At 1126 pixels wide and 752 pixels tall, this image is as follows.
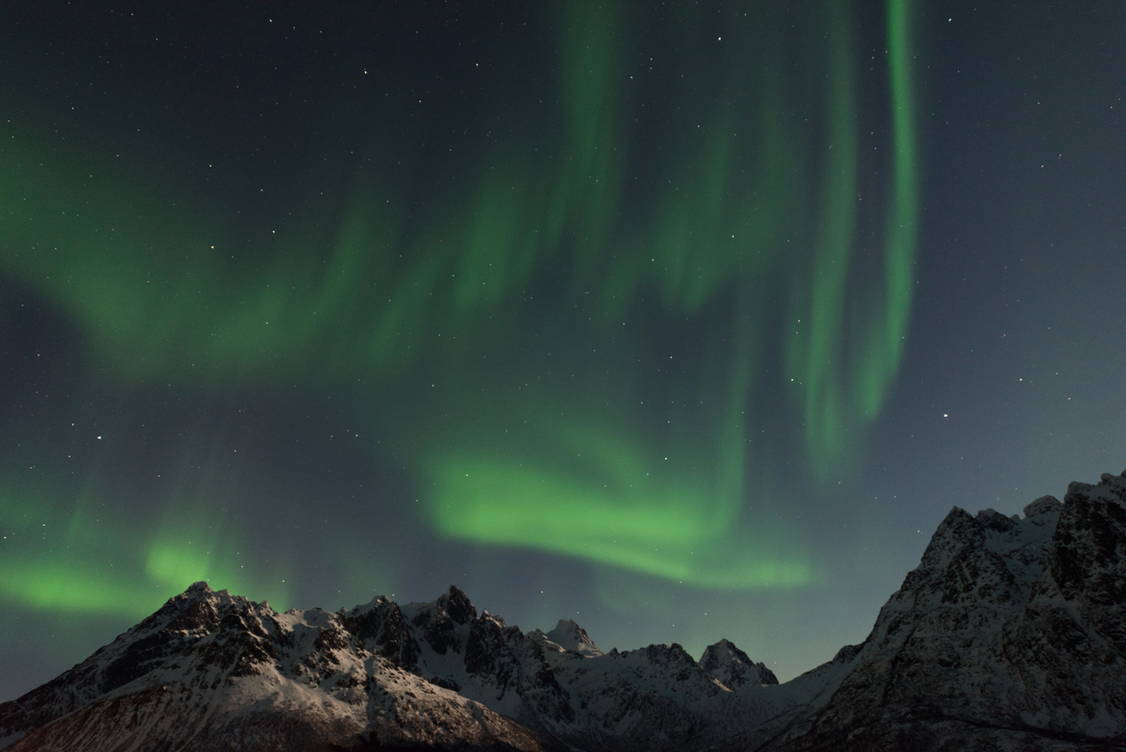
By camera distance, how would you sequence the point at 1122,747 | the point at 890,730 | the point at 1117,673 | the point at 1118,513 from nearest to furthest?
1. the point at 1122,747
2. the point at 1117,673
3. the point at 890,730
4. the point at 1118,513

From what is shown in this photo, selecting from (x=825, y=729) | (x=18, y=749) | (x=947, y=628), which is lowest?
(x=18, y=749)

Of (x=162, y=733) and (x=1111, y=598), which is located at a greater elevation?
(x=1111, y=598)

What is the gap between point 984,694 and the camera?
523 ft

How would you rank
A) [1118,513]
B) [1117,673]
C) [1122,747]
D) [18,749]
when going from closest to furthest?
[1122,747] → [1117,673] → [1118,513] → [18,749]

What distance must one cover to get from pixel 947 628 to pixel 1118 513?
5536 centimetres

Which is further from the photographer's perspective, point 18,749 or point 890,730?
point 18,749

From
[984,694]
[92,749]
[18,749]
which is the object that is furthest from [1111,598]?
[18,749]

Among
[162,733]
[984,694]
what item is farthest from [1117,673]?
[162,733]

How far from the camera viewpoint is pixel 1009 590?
19412 cm

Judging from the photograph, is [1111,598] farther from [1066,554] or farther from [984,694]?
[984,694]

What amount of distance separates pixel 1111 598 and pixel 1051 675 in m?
24.8

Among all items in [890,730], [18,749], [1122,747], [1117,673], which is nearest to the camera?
[1122,747]

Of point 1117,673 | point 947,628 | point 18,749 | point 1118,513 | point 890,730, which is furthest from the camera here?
point 947,628

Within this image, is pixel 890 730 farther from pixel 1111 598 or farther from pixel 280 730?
pixel 280 730
